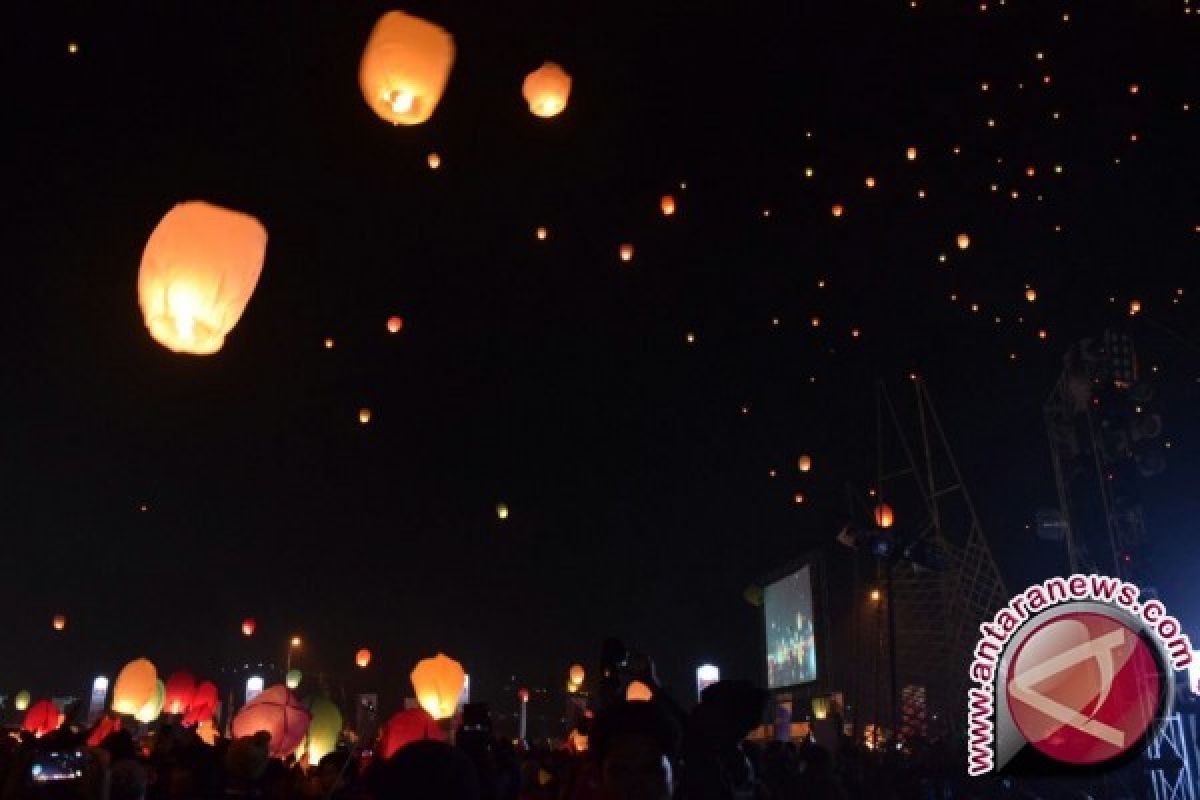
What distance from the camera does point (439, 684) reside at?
12312mm

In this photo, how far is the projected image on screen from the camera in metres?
16.2

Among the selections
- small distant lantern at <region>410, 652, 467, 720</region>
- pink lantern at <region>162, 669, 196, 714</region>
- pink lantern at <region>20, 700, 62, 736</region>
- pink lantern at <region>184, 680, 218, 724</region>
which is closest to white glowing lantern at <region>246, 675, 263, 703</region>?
pink lantern at <region>184, 680, 218, 724</region>

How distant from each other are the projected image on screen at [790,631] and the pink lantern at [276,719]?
1011cm

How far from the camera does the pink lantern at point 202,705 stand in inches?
515

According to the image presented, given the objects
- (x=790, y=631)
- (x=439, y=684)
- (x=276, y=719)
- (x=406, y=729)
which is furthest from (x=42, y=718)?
(x=790, y=631)

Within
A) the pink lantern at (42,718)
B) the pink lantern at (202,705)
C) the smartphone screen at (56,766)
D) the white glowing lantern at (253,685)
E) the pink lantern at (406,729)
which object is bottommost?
the smartphone screen at (56,766)

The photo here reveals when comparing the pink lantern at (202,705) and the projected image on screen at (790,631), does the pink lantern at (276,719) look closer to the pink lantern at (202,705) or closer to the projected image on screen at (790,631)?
the pink lantern at (202,705)

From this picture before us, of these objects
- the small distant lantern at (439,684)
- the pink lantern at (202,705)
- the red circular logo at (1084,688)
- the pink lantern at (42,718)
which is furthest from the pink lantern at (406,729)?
the pink lantern at (202,705)

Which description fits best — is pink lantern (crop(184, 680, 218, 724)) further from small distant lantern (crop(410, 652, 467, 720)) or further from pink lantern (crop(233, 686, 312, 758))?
pink lantern (crop(233, 686, 312, 758))

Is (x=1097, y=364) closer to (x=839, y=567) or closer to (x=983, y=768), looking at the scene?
(x=983, y=768)

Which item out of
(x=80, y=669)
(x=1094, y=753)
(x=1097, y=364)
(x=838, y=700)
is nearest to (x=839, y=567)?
(x=838, y=700)

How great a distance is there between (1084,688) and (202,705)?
1159 cm

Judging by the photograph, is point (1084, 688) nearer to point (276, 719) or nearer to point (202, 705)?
point (276, 719)

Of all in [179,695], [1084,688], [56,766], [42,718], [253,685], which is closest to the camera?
[56,766]
